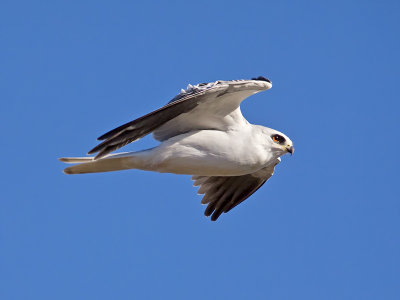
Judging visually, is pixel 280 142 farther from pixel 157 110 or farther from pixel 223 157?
pixel 157 110

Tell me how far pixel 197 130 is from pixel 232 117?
0.60 metres

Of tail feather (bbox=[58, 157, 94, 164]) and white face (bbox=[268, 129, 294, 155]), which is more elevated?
tail feather (bbox=[58, 157, 94, 164])

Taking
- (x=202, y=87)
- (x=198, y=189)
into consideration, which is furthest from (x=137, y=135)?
(x=198, y=189)

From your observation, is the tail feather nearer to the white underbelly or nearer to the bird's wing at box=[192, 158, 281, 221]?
the white underbelly

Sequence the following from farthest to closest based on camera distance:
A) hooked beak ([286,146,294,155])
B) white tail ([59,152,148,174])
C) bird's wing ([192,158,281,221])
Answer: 1. bird's wing ([192,158,281,221])
2. hooked beak ([286,146,294,155])
3. white tail ([59,152,148,174])

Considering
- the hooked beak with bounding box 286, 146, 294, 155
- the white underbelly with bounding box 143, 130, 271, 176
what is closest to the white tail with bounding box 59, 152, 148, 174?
the white underbelly with bounding box 143, 130, 271, 176

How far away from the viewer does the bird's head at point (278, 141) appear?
42.5 ft

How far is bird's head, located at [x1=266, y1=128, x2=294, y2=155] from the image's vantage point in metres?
13.0

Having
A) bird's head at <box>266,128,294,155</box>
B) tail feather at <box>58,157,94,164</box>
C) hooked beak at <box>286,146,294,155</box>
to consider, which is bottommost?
hooked beak at <box>286,146,294,155</box>

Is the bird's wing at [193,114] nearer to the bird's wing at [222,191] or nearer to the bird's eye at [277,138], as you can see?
the bird's eye at [277,138]

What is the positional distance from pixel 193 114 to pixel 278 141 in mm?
1455

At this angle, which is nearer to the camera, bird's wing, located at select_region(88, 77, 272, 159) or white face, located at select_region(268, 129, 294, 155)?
bird's wing, located at select_region(88, 77, 272, 159)

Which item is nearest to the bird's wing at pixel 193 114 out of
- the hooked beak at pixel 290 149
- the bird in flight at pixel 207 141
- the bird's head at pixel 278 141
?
the bird in flight at pixel 207 141

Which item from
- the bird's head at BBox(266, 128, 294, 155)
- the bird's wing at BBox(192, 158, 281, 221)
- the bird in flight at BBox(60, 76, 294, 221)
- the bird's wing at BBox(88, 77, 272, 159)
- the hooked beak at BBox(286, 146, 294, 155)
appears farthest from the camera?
the bird's wing at BBox(192, 158, 281, 221)
